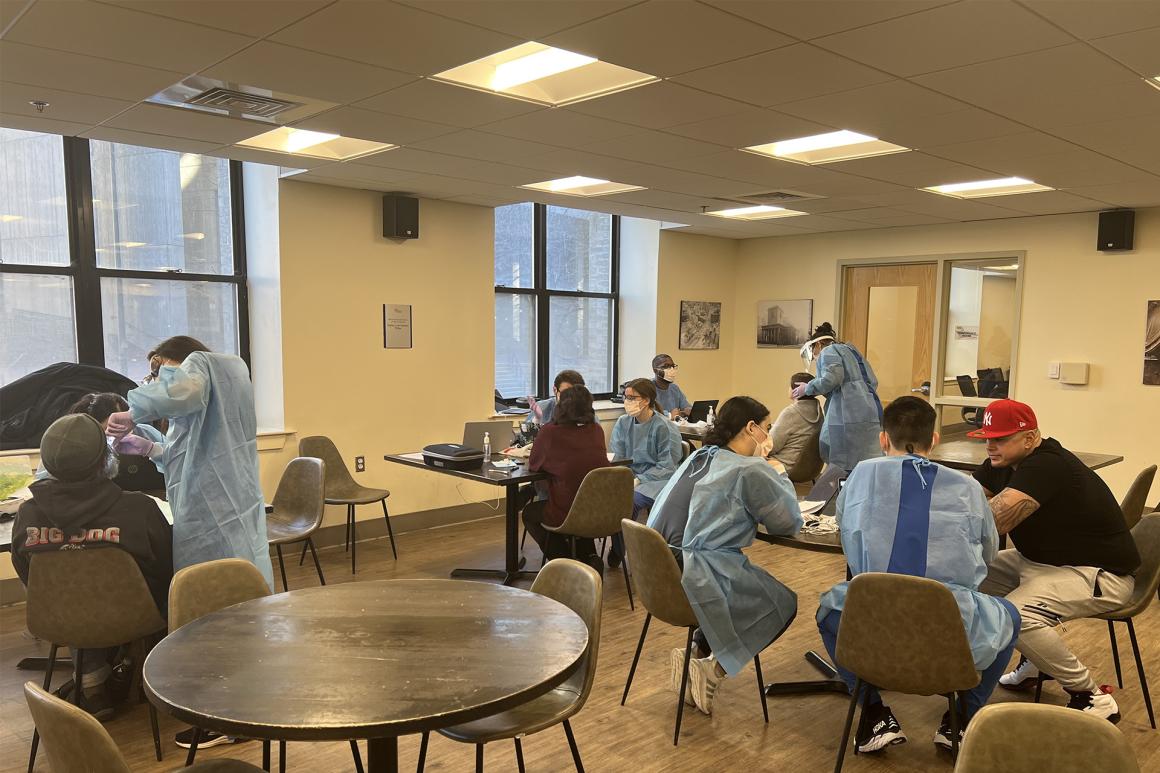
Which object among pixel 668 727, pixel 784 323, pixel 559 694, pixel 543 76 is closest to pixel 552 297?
pixel 784 323

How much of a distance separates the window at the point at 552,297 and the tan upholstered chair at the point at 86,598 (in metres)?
4.36

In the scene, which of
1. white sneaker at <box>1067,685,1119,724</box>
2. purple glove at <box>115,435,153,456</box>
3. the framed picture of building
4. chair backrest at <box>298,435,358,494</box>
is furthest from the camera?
the framed picture of building

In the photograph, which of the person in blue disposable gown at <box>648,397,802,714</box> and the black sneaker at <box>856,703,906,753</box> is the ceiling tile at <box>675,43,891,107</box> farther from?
the black sneaker at <box>856,703,906,753</box>

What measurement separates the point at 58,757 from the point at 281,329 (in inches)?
154

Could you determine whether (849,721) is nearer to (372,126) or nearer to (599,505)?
(599,505)

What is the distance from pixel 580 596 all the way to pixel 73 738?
1284 millimetres

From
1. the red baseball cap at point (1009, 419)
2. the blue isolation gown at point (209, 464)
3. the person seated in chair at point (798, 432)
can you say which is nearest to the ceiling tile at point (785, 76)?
the red baseball cap at point (1009, 419)

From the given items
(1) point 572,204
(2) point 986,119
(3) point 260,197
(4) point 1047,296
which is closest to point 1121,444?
(4) point 1047,296

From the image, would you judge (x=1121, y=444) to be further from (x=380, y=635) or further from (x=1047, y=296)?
(x=380, y=635)

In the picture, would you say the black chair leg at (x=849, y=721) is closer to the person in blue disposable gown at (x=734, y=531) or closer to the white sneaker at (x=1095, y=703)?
the person in blue disposable gown at (x=734, y=531)

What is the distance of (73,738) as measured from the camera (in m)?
1.54

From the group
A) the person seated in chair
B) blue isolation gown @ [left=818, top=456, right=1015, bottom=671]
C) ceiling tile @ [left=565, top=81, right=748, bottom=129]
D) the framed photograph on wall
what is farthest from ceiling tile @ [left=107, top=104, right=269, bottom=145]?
the framed photograph on wall

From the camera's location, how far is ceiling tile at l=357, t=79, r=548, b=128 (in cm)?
314

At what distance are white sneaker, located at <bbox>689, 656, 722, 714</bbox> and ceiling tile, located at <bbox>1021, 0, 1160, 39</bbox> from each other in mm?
2390
